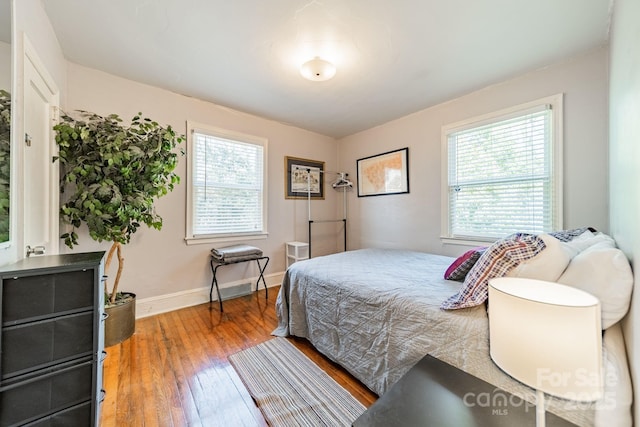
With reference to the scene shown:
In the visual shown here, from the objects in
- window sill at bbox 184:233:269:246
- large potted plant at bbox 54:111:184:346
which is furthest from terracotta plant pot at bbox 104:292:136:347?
window sill at bbox 184:233:269:246

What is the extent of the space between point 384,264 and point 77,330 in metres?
2.13

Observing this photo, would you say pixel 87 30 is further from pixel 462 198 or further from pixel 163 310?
pixel 462 198

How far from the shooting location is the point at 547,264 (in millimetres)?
1051

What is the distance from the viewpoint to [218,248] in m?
3.02

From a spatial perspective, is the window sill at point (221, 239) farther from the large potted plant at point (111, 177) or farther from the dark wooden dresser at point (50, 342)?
the dark wooden dresser at point (50, 342)

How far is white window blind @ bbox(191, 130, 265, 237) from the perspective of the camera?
2.91m

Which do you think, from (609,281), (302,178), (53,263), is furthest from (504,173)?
(53,263)

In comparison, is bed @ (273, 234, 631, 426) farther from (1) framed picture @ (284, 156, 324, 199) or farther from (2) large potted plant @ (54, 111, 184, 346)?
(1) framed picture @ (284, 156, 324, 199)

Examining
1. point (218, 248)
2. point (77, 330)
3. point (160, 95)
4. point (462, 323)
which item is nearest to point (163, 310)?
point (218, 248)

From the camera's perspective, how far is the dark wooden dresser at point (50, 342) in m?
0.95

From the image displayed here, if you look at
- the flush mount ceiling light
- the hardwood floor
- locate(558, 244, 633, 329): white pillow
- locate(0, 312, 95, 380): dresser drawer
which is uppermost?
the flush mount ceiling light

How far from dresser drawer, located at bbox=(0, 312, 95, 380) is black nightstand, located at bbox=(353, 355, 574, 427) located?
4.24ft

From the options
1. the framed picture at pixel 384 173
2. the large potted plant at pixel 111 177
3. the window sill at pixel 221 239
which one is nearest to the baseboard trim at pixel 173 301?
the large potted plant at pixel 111 177

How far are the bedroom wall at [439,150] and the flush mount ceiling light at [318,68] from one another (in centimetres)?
169
